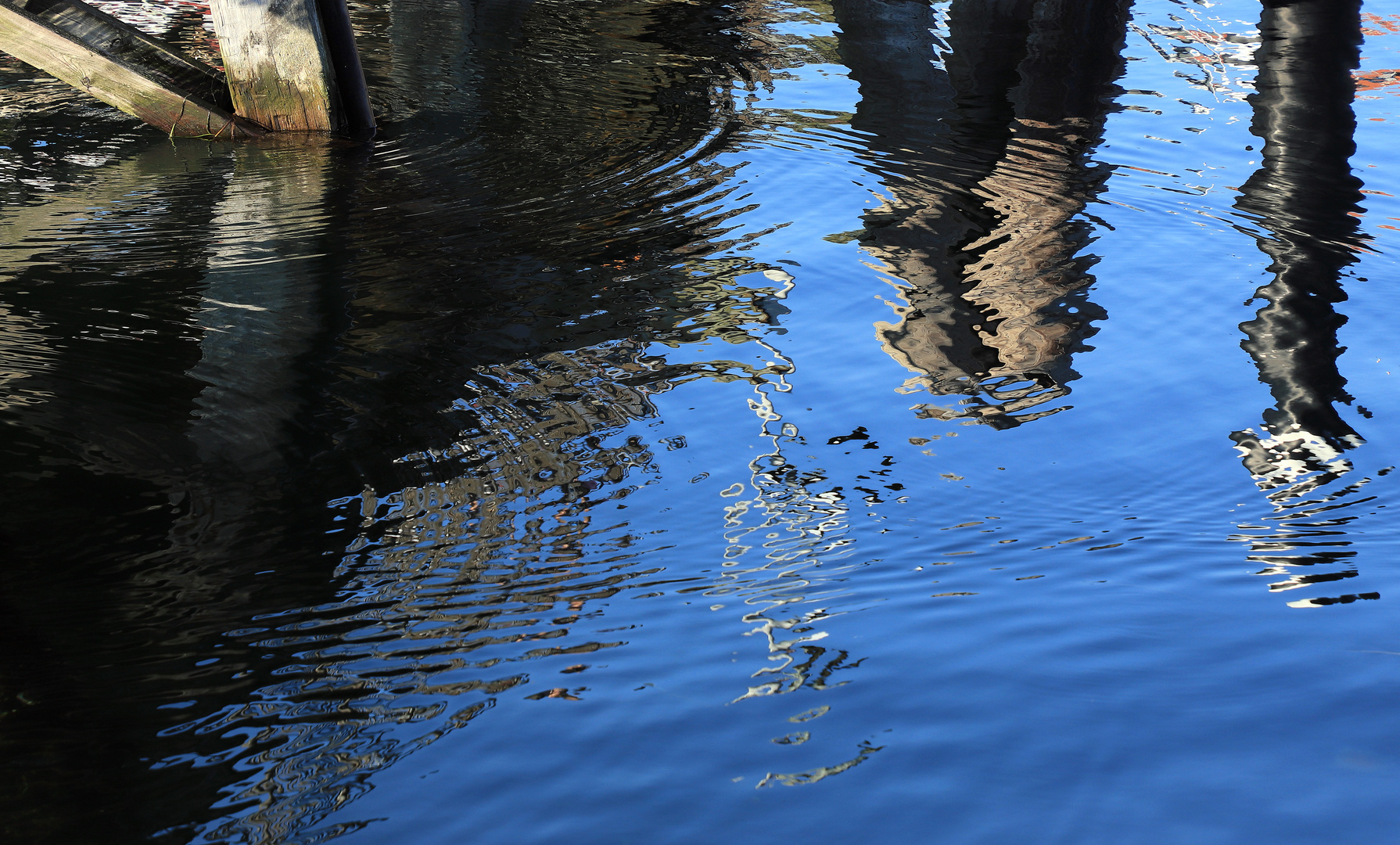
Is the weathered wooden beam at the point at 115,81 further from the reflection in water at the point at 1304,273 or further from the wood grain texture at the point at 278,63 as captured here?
the reflection in water at the point at 1304,273

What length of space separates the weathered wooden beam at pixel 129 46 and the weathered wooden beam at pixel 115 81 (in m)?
0.03

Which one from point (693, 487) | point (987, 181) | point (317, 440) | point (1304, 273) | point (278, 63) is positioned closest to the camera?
point (693, 487)

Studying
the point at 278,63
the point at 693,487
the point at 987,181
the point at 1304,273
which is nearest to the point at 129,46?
the point at 278,63

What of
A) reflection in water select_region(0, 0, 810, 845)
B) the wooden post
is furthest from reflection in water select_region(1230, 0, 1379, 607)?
the wooden post

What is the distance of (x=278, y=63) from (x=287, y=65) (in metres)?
0.04

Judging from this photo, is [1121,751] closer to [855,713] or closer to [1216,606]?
[855,713]

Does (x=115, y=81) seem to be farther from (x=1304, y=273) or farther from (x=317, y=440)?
(x=1304, y=273)

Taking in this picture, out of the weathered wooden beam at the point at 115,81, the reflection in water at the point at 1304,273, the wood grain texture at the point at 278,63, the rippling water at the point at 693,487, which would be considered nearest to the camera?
the rippling water at the point at 693,487

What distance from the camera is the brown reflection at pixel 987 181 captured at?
361cm

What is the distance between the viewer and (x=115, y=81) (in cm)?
543

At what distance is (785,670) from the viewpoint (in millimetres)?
2033

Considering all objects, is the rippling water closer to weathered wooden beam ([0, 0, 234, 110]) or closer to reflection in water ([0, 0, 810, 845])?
reflection in water ([0, 0, 810, 845])

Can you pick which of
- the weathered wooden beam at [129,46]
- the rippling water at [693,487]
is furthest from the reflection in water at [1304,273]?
the weathered wooden beam at [129,46]

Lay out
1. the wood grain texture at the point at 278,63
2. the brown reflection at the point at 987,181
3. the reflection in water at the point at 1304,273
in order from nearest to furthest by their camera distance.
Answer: the reflection in water at the point at 1304,273, the brown reflection at the point at 987,181, the wood grain texture at the point at 278,63
